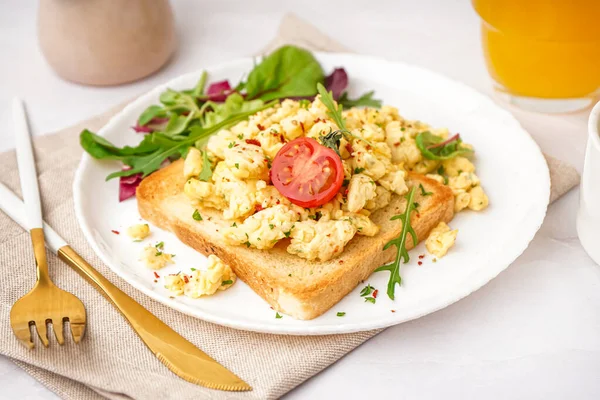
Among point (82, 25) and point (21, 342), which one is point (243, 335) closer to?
point (21, 342)

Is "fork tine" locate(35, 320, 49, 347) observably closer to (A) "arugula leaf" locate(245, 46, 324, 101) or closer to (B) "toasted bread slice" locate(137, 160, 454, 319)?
(B) "toasted bread slice" locate(137, 160, 454, 319)

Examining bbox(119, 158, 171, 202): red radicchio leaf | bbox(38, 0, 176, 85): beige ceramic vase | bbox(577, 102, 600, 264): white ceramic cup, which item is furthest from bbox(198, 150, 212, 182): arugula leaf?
bbox(577, 102, 600, 264): white ceramic cup

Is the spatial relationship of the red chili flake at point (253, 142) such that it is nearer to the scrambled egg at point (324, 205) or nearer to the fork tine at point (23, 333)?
the scrambled egg at point (324, 205)

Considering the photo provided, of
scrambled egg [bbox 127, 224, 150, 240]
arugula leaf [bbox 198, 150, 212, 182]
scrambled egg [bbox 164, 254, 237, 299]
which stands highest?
arugula leaf [bbox 198, 150, 212, 182]

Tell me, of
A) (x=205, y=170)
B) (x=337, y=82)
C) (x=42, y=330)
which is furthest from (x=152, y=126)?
(x=42, y=330)

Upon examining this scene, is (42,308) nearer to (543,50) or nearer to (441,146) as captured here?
(441,146)

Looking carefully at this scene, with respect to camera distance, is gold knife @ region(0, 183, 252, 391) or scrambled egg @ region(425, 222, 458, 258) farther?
scrambled egg @ region(425, 222, 458, 258)
